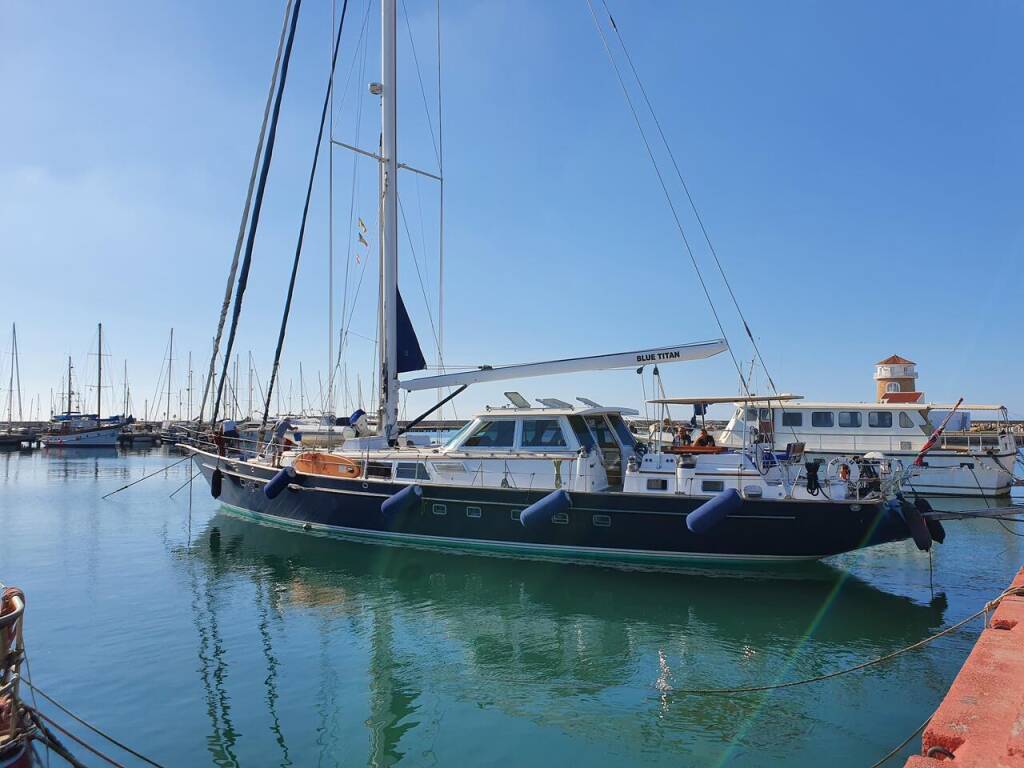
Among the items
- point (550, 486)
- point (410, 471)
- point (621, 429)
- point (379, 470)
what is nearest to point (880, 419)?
point (621, 429)

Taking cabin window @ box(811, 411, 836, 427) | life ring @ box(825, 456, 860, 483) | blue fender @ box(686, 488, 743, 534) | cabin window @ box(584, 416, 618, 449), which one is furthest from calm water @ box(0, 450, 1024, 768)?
cabin window @ box(811, 411, 836, 427)

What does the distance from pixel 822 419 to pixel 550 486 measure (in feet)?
52.3

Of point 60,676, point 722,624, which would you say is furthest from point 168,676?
point 722,624

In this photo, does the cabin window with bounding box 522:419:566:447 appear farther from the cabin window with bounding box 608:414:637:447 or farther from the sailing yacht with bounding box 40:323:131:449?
the sailing yacht with bounding box 40:323:131:449

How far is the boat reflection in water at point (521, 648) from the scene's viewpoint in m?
6.21

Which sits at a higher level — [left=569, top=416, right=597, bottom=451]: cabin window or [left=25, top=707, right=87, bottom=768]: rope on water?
[left=569, top=416, right=597, bottom=451]: cabin window

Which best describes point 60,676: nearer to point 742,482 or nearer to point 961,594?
point 742,482

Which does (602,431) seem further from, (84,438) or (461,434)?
(84,438)

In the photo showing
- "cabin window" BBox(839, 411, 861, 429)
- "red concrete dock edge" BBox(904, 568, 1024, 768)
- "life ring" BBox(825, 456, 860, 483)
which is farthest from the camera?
"cabin window" BBox(839, 411, 861, 429)

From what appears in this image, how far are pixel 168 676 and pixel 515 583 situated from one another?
575 centimetres

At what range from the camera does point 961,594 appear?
36.3 feet

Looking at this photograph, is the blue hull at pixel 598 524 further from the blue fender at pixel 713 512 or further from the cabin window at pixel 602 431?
the cabin window at pixel 602 431

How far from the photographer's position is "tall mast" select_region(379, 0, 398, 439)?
1473 centimetres

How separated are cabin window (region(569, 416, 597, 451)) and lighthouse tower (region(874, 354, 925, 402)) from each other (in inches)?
856
